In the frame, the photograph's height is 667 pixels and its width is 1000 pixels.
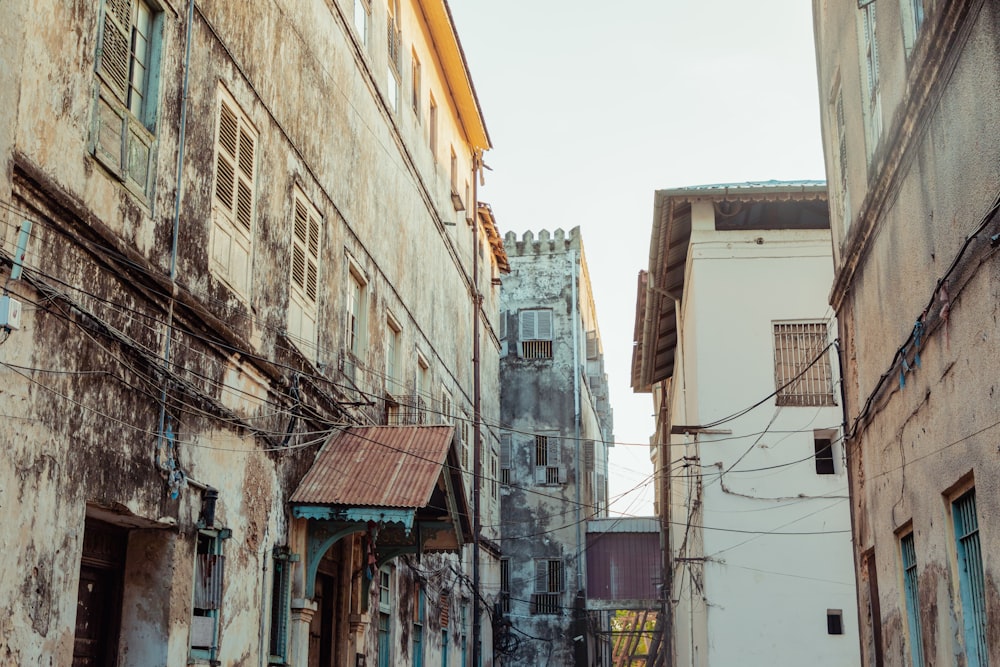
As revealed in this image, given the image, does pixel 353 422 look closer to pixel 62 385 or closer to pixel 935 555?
pixel 62 385

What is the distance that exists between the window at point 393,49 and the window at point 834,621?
10.7 meters

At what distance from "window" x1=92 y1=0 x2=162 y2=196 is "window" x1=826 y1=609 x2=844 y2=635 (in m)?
13.2

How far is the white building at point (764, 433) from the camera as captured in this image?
57.6ft

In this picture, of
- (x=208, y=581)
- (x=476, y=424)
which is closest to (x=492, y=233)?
(x=476, y=424)

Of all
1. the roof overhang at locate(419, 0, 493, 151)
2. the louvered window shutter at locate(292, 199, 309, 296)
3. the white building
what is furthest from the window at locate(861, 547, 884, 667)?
the roof overhang at locate(419, 0, 493, 151)

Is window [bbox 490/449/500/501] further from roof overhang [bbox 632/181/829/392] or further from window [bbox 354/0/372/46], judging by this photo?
window [bbox 354/0/372/46]

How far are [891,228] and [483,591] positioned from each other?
59.8 feet

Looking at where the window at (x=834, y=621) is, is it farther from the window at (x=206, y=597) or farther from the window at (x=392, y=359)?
the window at (x=206, y=597)

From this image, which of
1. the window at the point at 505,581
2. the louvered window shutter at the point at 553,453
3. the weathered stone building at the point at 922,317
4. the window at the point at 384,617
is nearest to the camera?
the weathered stone building at the point at 922,317

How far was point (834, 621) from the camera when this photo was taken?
17.5m

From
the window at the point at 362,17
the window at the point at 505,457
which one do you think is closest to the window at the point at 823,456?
the window at the point at 362,17

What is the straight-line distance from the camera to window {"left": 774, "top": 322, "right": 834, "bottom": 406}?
1833cm

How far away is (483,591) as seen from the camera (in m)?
25.6

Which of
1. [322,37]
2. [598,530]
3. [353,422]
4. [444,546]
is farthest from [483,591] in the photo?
[322,37]
